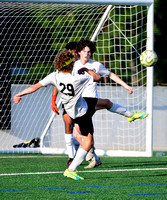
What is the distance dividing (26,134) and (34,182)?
7689mm

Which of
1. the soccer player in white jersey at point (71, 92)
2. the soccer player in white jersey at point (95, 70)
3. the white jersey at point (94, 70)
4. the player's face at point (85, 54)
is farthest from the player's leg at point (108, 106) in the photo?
the soccer player in white jersey at point (71, 92)

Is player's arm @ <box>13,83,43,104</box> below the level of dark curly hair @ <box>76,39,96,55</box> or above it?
below

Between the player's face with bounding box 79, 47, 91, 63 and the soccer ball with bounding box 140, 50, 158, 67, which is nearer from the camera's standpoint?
the player's face with bounding box 79, 47, 91, 63

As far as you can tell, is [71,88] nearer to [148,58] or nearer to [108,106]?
[108,106]

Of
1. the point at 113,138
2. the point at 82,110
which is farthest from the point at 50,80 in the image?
the point at 113,138

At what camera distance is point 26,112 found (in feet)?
44.1

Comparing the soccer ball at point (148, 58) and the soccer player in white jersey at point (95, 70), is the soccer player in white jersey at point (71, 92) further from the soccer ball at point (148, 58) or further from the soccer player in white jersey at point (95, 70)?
the soccer ball at point (148, 58)

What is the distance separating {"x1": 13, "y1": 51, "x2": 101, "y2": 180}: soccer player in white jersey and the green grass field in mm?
305

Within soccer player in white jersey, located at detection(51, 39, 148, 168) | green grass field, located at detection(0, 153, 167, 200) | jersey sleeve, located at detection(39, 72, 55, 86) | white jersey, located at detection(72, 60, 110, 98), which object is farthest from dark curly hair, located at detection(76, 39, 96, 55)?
green grass field, located at detection(0, 153, 167, 200)

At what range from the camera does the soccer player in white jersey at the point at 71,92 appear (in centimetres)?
590

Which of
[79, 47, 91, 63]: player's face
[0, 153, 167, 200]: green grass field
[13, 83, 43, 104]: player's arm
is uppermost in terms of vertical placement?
[79, 47, 91, 63]: player's face

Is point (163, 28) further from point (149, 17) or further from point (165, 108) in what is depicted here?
point (149, 17)

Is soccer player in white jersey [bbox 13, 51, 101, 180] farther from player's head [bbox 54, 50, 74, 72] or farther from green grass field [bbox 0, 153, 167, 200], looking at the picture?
green grass field [bbox 0, 153, 167, 200]

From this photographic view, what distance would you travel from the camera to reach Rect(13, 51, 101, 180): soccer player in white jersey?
19.4ft
